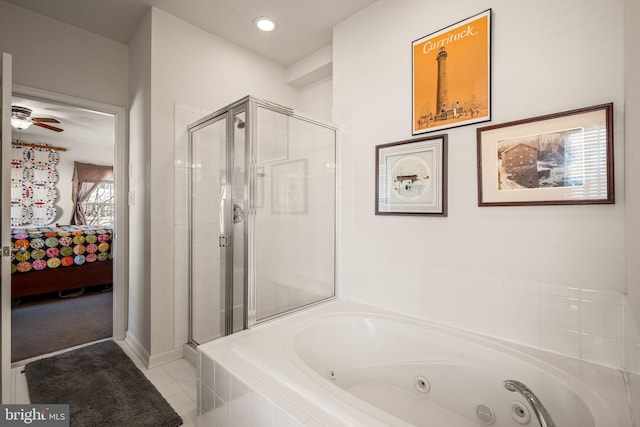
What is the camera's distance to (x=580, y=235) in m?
1.36

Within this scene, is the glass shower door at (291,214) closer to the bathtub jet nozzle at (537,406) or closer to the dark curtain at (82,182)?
the bathtub jet nozzle at (537,406)

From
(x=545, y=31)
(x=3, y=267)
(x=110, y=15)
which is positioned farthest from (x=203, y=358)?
(x=110, y=15)

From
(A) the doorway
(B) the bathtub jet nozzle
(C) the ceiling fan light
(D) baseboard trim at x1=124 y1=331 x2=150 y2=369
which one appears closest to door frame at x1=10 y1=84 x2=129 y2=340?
(A) the doorway

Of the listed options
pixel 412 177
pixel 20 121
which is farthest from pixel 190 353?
pixel 20 121

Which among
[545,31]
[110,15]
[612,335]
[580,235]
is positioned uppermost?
[110,15]

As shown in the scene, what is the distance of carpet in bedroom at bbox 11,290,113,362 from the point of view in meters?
2.59

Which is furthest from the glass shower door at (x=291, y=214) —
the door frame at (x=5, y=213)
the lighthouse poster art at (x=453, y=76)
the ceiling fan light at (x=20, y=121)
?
the ceiling fan light at (x=20, y=121)

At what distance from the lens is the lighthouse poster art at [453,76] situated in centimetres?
163

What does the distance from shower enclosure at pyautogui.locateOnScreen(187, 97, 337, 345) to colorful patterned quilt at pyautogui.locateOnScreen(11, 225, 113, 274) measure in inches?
104

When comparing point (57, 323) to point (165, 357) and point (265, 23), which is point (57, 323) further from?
point (265, 23)

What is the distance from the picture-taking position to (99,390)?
1.96 meters

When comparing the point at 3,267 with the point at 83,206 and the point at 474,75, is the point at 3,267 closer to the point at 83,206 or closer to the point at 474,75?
the point at 474,75

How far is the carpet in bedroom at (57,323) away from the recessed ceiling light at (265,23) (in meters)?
3.01

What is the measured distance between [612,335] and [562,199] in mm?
599
